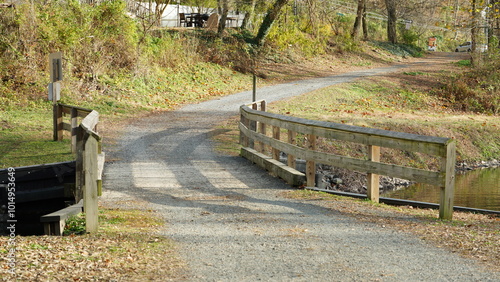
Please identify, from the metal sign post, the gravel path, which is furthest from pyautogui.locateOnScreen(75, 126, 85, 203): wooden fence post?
the metal sign post

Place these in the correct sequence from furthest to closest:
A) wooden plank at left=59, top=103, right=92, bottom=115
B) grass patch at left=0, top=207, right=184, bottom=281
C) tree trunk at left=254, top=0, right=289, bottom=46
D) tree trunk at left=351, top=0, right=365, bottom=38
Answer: tree trunk at left=351, top=0, right=365, bottom=38 < tree trunk at left=254, top=0, right=289, bottom=46 < wooden plank at left=59, top=103, right=92, bottom=115 < grass patch at left=0, top=207, right=184, bottom=281

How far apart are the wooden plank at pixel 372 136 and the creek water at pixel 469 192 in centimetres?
510

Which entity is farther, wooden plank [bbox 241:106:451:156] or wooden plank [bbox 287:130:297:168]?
wooden plank [bbox 287:130:297:168]

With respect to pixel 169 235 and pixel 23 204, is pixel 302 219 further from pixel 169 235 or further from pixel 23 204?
pixel 23 204

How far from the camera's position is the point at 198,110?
880 inches

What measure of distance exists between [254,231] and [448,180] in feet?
9.32

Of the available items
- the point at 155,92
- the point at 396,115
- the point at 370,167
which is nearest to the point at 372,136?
the point at 370,167

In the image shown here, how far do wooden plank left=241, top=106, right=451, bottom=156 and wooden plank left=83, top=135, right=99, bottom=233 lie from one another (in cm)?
417

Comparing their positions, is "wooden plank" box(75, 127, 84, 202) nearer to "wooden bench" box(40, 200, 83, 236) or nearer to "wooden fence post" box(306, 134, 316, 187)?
"wooden bench" box(40, 200, 83, 236)

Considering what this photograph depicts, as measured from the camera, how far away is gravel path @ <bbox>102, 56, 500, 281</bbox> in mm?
5508

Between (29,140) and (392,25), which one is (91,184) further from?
(392,25)

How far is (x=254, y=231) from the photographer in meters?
7.18

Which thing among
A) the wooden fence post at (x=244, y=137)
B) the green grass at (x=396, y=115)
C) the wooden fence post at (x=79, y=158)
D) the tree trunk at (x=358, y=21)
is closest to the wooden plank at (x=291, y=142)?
the wooden fence post at (x=244, y=137)

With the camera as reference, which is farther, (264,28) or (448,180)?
(264,28)
